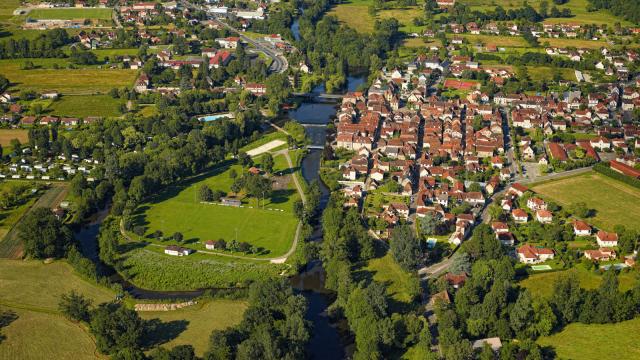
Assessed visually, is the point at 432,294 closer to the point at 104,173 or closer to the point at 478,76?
the point at 104,173

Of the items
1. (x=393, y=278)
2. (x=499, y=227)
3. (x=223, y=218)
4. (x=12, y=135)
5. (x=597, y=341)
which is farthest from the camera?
(x=12, y=135)

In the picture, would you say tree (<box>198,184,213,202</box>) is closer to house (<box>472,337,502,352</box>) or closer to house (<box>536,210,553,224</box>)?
house (<box>472,337,502,352</box>)

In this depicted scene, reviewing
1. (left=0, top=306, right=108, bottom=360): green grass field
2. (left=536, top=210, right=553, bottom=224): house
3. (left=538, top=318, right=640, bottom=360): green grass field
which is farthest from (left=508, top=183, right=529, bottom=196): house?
(left=0, top=306, right=108, bottom=360): green grass field

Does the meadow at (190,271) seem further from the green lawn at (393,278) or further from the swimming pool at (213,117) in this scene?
the swimming pool at (213,117)


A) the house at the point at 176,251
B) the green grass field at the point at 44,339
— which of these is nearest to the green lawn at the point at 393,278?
the house at the point at 176,251

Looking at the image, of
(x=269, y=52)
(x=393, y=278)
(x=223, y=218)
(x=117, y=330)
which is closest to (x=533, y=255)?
(x=393, y=278)

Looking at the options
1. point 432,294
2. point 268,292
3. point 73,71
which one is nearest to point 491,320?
point 432,294

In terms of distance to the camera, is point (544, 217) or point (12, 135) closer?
point (544, 217)

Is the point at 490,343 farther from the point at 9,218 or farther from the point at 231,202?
the point at 9,218
